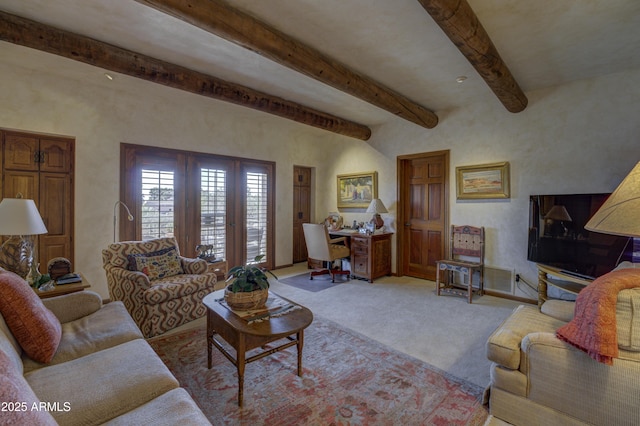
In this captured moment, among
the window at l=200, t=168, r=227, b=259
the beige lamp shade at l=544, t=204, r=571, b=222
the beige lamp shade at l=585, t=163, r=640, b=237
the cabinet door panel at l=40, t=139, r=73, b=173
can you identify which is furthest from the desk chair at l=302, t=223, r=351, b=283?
the beige lamp shade at l=585, t=163, r=640, b=237

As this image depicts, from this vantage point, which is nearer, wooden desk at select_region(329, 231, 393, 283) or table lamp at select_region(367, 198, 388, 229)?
wooden desk at select_region(329, 231, 393, 283)

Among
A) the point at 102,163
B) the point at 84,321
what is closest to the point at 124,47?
the point at 102,163

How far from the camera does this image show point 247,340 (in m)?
1.87

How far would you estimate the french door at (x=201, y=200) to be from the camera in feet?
13.1

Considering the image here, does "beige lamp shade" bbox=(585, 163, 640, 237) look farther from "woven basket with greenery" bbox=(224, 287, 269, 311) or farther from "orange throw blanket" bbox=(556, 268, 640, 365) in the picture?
"woven basket with greenery" bbox=(224, 287, 269, 311)

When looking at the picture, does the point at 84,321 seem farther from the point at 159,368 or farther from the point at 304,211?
the point at 304,211

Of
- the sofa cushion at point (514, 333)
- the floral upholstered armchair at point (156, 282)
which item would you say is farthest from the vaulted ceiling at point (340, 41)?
the sofa cushion at point (514, 333)

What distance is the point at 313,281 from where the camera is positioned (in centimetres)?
483

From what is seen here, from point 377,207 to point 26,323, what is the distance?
446 cm

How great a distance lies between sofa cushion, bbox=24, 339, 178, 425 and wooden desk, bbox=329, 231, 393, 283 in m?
3.60

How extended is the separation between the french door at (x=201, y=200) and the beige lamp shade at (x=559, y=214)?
4254 mm

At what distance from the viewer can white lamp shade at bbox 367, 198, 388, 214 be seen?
510cm

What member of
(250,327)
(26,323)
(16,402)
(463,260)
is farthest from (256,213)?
(16,402)

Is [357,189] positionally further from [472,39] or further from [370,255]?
[472,39]
